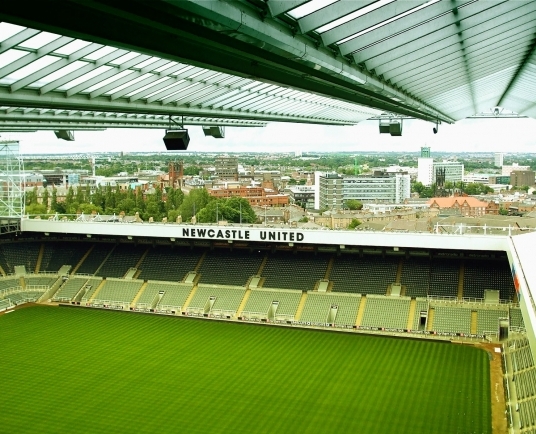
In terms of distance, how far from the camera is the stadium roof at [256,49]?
3869mm

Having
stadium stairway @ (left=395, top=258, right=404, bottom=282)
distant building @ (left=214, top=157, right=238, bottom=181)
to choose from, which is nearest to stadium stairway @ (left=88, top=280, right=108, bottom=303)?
stadium stairway @ (left=395, top=258, right=404, bottom=282)

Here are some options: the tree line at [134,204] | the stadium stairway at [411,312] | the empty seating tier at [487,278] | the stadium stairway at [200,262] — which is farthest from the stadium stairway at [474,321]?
the tree line at [134,204]

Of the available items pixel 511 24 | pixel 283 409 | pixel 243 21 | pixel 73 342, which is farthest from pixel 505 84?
pixel 73 342

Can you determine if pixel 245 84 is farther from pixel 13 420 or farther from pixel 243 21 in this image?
pixel 13 420

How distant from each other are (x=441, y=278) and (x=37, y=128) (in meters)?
17.4

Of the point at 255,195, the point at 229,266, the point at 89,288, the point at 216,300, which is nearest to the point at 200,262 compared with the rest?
the point at 229,266

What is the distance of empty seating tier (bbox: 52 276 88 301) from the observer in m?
28.6

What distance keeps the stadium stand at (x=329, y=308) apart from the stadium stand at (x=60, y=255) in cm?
1356

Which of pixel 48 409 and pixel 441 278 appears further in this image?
pixel 441 278

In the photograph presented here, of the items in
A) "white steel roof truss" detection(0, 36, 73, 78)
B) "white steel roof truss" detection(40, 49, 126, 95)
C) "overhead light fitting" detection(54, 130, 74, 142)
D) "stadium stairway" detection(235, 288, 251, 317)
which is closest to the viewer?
"white steel roof truss" detection(0, 36, 73, 78)

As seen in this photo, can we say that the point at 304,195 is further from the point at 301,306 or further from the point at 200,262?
the point at 301,306

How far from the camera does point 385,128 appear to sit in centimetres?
1471

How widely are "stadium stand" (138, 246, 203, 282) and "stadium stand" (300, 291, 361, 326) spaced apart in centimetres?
689

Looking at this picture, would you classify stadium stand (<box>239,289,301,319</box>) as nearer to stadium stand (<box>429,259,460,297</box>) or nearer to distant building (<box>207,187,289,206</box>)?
stadium stand (<box>429,259,460,297</box>)
